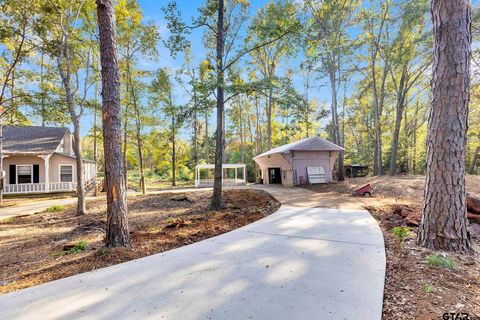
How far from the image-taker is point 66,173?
55.7 ft

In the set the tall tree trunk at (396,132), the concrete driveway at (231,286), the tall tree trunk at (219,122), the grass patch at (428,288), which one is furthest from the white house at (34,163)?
the tall tree trunk at (396,132)

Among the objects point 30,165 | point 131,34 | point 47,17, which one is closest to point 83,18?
point 47,17

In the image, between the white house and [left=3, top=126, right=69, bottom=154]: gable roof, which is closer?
the white house

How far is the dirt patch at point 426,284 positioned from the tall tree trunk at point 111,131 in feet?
12.9

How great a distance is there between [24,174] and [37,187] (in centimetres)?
145

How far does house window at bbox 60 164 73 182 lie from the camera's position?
55.1 ft

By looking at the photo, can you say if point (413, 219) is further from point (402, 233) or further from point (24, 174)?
point (24, 174)

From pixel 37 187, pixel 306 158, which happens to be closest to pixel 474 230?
pixel 306 158

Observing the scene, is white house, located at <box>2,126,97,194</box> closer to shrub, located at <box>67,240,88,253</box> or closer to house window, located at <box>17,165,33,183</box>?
house window, located at <box>17,165,33,183</box>

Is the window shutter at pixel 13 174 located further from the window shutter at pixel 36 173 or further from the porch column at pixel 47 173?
the porch column at pixel 47 173

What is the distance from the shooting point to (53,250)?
177 inches

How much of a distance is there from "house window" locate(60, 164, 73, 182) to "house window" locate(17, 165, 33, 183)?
1.69 m

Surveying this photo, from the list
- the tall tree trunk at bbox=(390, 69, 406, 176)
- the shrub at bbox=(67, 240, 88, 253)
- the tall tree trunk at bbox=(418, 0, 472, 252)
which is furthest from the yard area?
the tall tree trunk at bbox=(390, 69, 406, 176)

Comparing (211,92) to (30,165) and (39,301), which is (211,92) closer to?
(39,301)
